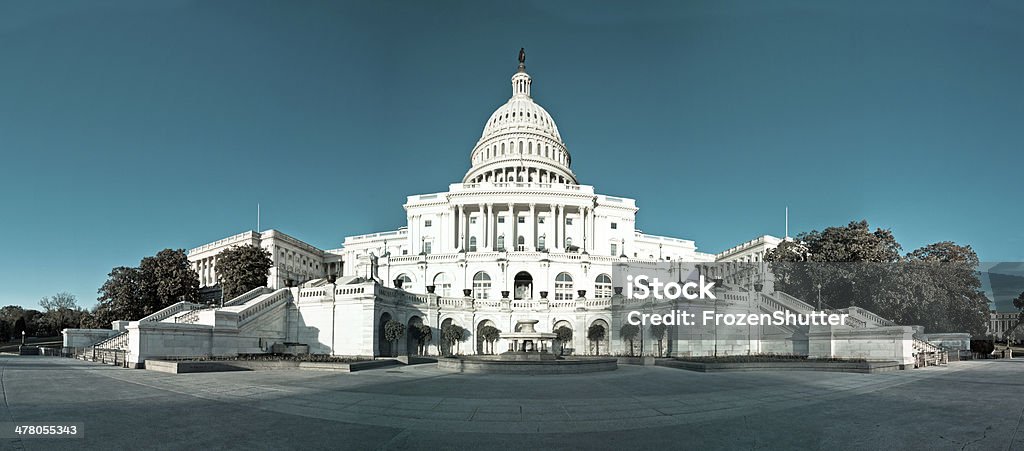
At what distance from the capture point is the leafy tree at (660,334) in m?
46.7

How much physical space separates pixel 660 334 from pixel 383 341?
22.9 meters

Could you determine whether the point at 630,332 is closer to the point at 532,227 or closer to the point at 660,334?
the point at 660,334

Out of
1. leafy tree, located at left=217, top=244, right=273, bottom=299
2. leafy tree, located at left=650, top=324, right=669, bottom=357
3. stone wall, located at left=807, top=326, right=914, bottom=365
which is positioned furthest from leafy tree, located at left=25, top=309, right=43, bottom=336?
stone wall, located at left=807, top=326, right=914, bottom=365

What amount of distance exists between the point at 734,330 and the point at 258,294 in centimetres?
4440

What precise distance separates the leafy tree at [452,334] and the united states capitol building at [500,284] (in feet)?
2.01

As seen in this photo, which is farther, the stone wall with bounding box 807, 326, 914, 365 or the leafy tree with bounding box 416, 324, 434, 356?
the leafy tree with bounding box 416, 324, 434, 356

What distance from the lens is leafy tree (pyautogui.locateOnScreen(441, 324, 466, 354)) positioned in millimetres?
52531

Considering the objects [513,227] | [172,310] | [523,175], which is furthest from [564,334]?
[523,175]

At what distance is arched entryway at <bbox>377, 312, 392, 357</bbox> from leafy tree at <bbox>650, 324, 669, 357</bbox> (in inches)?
875

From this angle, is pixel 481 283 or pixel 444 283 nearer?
pixel 481 283

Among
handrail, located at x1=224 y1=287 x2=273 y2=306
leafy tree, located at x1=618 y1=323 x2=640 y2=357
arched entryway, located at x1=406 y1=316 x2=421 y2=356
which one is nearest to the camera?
leafy tree, located at x1=618 y1=323 x2=640 y2=357

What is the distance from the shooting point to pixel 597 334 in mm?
53344

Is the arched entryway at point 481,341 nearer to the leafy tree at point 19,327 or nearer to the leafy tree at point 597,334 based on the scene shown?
the leafy tree at point 597,334

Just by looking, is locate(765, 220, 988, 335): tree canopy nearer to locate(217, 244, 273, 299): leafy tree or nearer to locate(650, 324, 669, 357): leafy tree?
locate(650, 324, 669, 357): leafy tree
